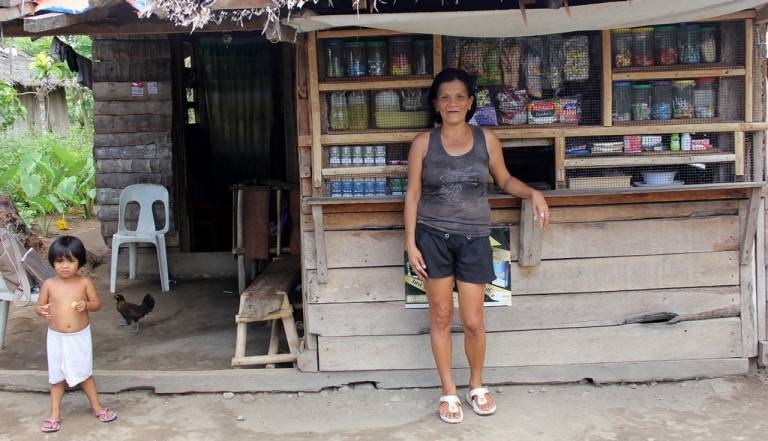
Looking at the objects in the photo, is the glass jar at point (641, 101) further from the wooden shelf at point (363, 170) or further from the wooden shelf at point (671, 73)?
the wooden shelf at point (363, 170)

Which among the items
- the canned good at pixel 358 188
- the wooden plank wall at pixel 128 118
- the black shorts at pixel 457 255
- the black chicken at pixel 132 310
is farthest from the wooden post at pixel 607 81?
the wooden plank wall at pixel 128 118

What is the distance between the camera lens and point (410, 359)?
424 cm

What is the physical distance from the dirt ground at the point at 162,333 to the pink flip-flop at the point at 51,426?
98cm

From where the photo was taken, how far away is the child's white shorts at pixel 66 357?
149 inches

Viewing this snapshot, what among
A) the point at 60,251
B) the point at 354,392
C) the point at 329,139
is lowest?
the point at 354,392

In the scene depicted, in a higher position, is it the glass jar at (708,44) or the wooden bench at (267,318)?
the glass jar at (708,44)

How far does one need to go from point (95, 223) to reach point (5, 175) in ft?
5.46

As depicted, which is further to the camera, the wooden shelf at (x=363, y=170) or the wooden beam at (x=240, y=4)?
the wooden shelf at (x=363, y=170)

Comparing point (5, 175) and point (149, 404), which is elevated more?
point (5, 175)

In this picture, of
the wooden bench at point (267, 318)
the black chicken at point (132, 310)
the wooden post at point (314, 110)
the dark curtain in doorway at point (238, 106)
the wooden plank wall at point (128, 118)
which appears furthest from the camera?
the dark curtain in doorway at point (238, 106)

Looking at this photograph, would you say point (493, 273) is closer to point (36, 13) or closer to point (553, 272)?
point (553, 272)

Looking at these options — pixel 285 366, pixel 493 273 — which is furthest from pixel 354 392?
pixel 493 273

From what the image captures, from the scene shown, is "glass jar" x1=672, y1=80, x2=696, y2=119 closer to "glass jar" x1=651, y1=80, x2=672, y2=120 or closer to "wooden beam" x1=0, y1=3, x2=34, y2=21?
"glass jar" x1=651, y1=80, x2=672, y2=120

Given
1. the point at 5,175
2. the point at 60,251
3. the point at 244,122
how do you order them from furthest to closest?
the point at 5,175 → the point at 244,122 → the point at 60,251
